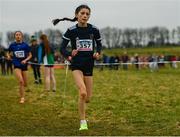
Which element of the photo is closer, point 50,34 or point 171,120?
point 171,120

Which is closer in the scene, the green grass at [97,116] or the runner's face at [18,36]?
the green grass at [97,116]

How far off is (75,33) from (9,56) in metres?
5.98

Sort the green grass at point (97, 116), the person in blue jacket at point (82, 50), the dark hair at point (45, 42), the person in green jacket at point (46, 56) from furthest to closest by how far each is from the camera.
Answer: the person in green jacket at point (46, 56) → the dark hair at point (45, 42) → the person in blue jacket at point (82, 50) → the green grass at point (97, 116)

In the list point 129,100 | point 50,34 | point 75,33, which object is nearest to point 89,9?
point 75,33

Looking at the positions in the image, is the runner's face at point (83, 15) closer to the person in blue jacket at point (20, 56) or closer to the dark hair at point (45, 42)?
the person in blue jacket at point (20, 56)

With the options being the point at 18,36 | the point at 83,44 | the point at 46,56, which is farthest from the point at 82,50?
the point at 46,56

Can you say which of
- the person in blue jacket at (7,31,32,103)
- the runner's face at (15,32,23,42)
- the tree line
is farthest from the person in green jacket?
the tree line

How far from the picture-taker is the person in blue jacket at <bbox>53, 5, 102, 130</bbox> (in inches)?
339

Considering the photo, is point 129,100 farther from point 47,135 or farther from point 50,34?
point 50,34

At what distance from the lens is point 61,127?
9.05 metres

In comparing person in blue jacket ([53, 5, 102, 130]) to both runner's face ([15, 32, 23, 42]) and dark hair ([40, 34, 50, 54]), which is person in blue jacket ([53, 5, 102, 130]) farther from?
dark hair ([40, 34, 50, 54])

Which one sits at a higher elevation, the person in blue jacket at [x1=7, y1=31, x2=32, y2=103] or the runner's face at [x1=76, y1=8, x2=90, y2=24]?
the runner's face at [x1=76, y1=8, x2=90, y2=24]

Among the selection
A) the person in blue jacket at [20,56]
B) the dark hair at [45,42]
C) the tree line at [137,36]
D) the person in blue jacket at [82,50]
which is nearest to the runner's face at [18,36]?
the person in blue jacket at [20,56]

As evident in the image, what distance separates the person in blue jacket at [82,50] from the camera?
8617mm
